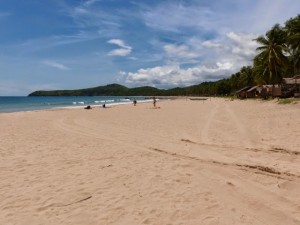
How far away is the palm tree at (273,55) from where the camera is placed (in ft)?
150

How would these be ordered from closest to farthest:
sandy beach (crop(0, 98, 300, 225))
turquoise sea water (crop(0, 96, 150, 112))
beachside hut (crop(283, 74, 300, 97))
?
sandy beach (crop(0, 98, 300, 225))
beachside hut (crop(283, 74, 300, 97))
turquoise sea water (crop(0, 96, 150, 112))

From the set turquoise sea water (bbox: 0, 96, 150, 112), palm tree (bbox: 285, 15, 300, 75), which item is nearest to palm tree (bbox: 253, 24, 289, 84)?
palm tree (bbox: 285, 15, 300, 75)

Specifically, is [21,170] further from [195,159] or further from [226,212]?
[226,212]

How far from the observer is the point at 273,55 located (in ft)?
150

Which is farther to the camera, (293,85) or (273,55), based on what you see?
(293,85)

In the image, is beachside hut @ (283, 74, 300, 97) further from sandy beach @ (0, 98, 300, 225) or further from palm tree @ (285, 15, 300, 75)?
sandy beach @ (0, 98, 300, 225)

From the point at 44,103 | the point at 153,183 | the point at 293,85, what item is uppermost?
the point at 293,85

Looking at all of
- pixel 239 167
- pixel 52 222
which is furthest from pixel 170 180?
pixel 52 222

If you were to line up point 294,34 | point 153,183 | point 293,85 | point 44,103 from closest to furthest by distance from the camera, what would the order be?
point 153,183 → point 294,34 → point 293,85 → point 44,103

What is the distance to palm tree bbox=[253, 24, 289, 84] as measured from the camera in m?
45.6

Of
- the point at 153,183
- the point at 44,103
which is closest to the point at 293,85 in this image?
the point at 153,183

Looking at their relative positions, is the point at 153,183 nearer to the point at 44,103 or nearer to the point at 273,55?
the point at 273,55

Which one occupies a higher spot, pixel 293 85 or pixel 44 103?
pixel 293 85

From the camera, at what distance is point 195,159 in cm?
841
